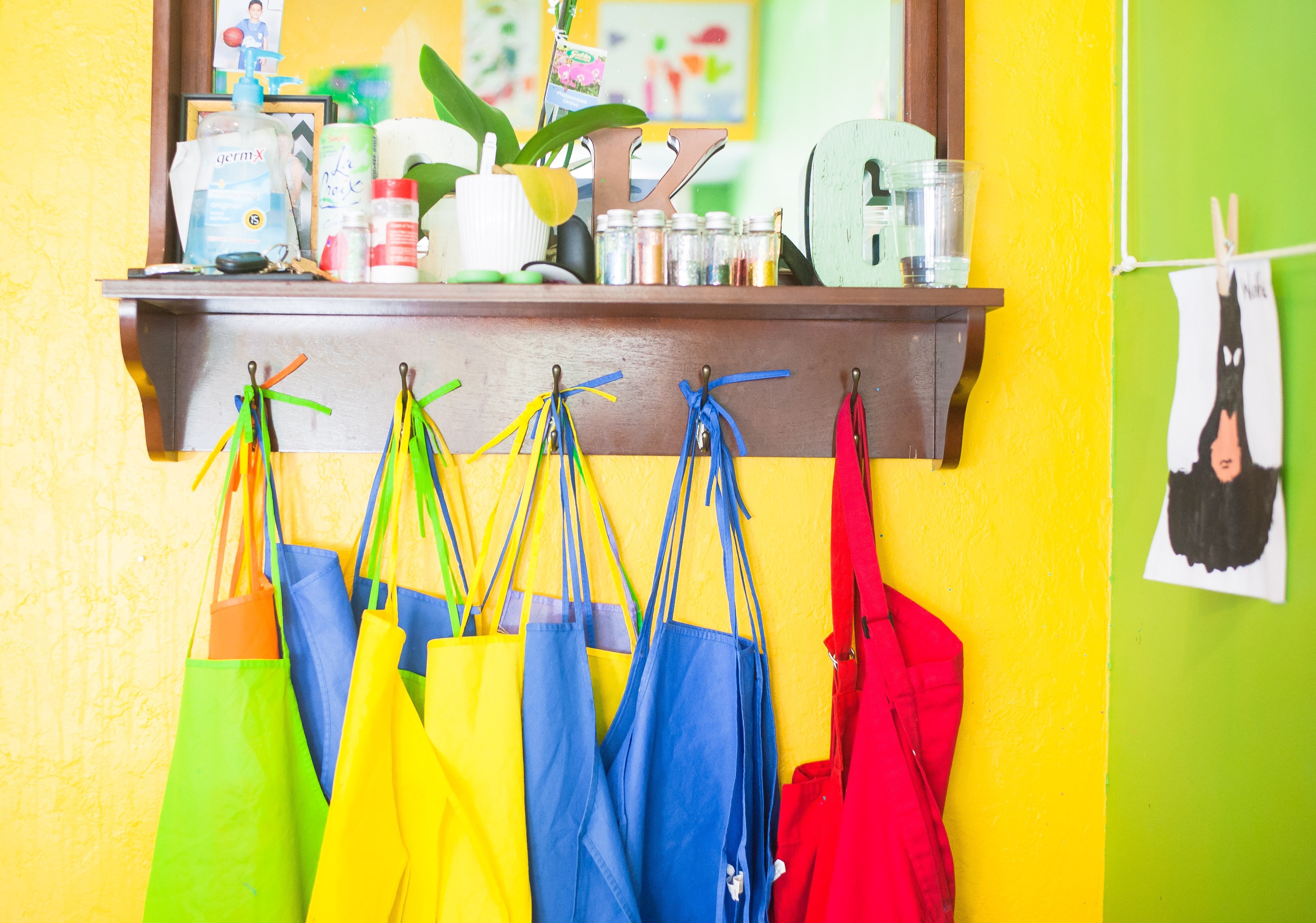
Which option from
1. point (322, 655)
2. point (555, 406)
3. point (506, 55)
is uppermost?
point (506, 55)

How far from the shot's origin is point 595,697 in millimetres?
994

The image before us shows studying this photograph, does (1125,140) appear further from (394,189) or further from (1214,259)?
(394,189)

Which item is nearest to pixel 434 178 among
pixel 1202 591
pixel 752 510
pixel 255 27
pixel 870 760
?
pixel 255 27

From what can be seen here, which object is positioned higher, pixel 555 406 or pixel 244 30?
pixel 244 30

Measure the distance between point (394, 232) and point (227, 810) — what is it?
59 centimetres

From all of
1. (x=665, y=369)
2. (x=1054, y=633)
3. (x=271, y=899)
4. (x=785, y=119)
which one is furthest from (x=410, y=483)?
(x=1054, y=633)

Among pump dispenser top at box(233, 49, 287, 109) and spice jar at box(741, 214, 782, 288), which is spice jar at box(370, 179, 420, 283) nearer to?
pump dispenser top at box(233, 49, 287, 109)

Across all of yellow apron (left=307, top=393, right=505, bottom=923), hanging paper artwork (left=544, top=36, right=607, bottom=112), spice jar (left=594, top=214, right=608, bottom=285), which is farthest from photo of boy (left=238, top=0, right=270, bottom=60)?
yellow apron (left=307, top=393, right=505, bottom=923)

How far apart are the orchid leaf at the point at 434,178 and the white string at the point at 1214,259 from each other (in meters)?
0.75

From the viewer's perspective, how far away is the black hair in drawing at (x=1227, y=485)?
31.1 inches

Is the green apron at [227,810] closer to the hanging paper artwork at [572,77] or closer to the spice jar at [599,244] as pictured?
the spice jar at [599,244]

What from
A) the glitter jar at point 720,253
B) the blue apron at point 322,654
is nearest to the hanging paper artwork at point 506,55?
the glitter jar at point 720,253

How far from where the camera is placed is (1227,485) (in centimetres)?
82

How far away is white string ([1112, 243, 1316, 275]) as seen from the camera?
723 mm
